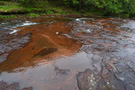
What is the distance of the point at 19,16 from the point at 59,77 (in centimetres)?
1330

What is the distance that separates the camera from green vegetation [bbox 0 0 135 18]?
1538 cm

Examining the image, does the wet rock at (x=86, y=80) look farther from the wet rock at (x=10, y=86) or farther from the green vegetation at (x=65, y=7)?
the green vegetation at (x=65, y=7)

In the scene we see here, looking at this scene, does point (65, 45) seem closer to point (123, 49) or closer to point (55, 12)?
point (123, 49)

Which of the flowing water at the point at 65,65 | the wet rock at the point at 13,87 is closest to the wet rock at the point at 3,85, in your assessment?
the flowing water at the point at 65,65

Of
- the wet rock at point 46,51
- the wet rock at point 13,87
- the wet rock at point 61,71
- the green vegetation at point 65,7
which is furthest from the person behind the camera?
the green vegetation at point 65,7

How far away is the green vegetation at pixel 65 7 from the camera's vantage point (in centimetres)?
1538

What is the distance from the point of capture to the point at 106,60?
472 centimetres

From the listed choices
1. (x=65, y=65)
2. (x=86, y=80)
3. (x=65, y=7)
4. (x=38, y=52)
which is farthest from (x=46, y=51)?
(x=65, y=7)

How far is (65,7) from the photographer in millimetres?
22016

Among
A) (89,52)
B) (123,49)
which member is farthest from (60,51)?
(123,49)

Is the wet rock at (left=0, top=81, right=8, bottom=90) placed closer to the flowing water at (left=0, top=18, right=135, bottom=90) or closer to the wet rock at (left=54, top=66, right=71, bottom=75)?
the flowing water at (left=0, top=18, right=135, bottom=90)

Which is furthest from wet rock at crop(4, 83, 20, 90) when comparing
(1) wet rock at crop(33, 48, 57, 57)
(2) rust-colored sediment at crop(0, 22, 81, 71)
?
(1) wet rock at crop(33, 48, 57, 57)

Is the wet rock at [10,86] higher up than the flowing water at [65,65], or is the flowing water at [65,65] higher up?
the flowing water at [65,65]

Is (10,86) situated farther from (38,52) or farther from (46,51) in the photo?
(46,51)
